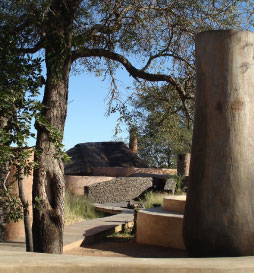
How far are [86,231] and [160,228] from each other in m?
2.01

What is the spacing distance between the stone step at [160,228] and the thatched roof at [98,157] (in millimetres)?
16874

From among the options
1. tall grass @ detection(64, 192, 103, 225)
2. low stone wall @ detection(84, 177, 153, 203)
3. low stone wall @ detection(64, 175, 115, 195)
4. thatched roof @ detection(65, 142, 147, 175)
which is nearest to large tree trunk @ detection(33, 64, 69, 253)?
tall grass @ detection(64, 192, 103, 225)

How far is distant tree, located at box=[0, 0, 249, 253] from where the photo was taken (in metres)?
6.85

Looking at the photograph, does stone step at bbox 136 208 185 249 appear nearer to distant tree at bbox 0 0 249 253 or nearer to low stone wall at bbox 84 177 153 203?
distant tree at bbox 0 0 249 253

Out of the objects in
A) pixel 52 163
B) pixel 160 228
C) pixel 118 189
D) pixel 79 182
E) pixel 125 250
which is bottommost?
pixel 125 250

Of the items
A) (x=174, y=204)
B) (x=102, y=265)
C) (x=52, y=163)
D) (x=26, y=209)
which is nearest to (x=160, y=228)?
(x=174, y=204)

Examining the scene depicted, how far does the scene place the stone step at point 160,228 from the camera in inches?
305

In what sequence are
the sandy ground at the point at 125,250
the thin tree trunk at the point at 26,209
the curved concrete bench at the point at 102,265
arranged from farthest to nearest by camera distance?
the sandy ground at the point at 125,250, the thin tree trunk at the point at 26,209, the curved concrete bench at the point at 102,265

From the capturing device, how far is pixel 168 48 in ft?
30.7

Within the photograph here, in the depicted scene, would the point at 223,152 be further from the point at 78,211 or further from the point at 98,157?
the point at 98,157

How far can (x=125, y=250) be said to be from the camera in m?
7.95

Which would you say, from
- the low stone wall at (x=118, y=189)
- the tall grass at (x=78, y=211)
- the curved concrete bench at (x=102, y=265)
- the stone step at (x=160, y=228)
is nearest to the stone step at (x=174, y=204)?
the stone step at (x=160, y=228)

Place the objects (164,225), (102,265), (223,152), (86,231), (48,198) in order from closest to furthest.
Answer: (102,265) < (223,152) < (48,198) < (164,225) < (86,231)

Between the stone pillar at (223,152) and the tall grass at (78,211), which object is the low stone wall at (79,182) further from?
the stone pillar at (223,152)
